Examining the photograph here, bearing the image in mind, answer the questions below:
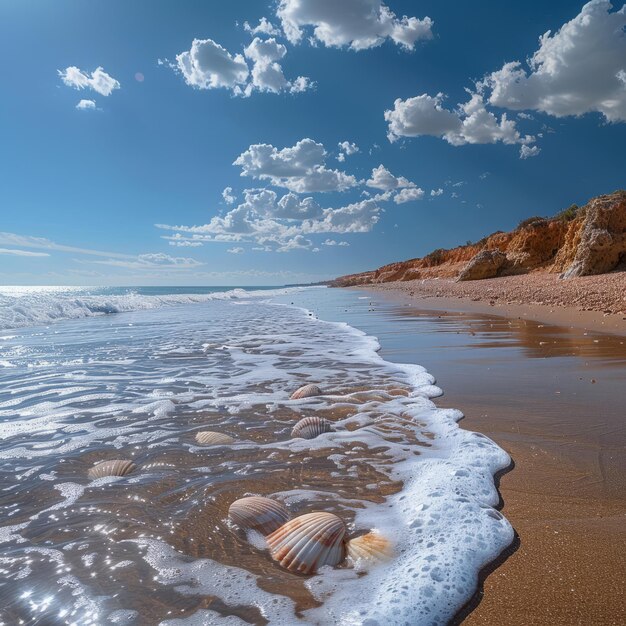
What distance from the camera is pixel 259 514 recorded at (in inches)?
83.2

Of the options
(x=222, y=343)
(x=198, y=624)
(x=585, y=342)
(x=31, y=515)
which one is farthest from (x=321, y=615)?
(x=222, y=343)

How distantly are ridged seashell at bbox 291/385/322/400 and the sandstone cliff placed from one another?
1647cm

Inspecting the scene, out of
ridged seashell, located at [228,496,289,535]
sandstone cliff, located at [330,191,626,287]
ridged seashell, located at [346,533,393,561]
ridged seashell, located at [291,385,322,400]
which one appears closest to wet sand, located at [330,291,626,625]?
ridged seashell, located at [346,533,393,561]

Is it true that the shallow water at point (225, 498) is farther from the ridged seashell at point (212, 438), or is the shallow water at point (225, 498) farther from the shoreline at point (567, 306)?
the shoreline at point (567, 306)

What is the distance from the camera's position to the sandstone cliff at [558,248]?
53.1 feet

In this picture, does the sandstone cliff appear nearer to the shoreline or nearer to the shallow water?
the shoreline

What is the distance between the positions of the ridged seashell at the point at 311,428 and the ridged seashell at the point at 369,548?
136 centimetres

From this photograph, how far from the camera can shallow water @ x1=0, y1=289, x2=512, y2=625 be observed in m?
1.62

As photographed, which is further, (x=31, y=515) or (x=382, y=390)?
(x=382, y=390)

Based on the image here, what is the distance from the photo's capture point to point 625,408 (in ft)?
11.3

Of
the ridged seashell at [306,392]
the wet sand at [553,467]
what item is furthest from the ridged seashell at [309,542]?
the ridged seashell at [306,392]

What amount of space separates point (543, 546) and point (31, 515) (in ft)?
8.90

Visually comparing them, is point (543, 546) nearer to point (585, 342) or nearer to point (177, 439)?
point (177, 439)

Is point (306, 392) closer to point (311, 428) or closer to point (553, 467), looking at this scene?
point (311, 428)
